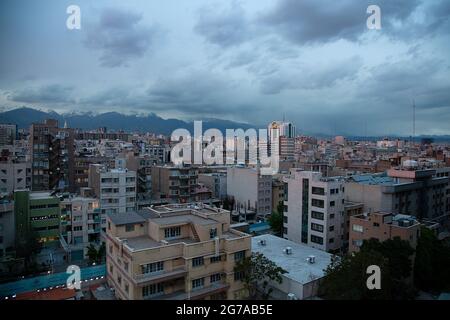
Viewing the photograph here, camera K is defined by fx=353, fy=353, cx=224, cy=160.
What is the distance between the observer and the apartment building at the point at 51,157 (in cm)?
1245

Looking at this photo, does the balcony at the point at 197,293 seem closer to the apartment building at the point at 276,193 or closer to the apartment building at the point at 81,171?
the apartment building at the point at 276,193

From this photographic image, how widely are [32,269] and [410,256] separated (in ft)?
24.0

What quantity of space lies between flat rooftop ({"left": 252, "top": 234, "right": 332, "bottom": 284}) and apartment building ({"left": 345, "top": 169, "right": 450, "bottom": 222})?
9.99 feet

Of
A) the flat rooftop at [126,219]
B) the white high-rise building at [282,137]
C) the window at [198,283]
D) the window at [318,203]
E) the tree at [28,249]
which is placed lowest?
the tree at [28,249]

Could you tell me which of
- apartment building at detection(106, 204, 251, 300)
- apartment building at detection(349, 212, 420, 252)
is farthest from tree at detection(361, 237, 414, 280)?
apartment building at detection(106, 204, 251, 300)

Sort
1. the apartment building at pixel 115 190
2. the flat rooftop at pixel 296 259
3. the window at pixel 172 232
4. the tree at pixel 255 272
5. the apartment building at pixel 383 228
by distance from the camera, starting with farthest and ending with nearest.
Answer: the apartment building at pixel 115 190 → the apartment building at pixel 383 228 → the flat rooftop at pixel 296 259 → the window at pixel 172 232 → the tree at pixel 255 272

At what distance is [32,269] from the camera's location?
738 cm

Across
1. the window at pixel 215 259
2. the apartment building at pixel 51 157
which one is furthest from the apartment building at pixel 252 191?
the window at pixel 215 259

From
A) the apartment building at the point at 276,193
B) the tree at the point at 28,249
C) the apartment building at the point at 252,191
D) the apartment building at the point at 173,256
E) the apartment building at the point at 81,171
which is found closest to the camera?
the apartment building at the point at 173,256

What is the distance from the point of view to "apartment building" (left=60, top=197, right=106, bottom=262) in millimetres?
9125

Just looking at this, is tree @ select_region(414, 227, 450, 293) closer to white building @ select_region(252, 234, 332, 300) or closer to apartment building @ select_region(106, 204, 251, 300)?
white building @ select_region(252, 234, 332, 300)

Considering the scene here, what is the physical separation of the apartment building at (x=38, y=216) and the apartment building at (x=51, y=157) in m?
3.49

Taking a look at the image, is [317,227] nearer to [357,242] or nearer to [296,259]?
[357,242]

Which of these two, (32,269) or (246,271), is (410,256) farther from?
(32,269)
